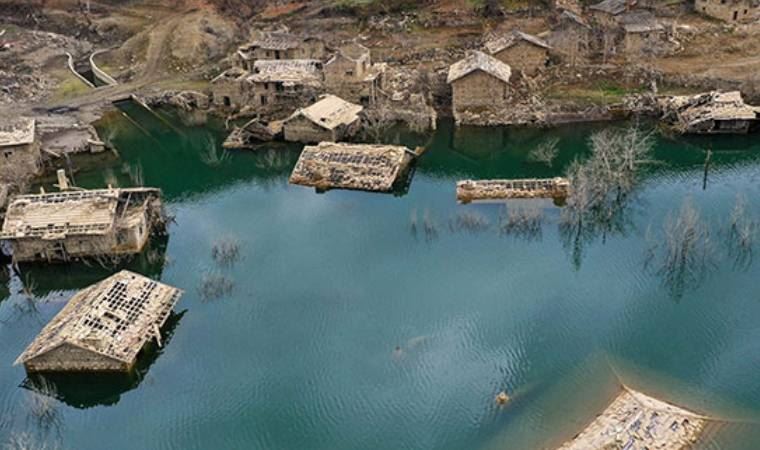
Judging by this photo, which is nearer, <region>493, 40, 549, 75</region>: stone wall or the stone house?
<region>493, 40, 549, 75</region>: stone wall

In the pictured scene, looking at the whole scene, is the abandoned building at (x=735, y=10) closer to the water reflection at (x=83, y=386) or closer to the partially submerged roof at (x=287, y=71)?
the partially submerged roof at (x=287, y=71)

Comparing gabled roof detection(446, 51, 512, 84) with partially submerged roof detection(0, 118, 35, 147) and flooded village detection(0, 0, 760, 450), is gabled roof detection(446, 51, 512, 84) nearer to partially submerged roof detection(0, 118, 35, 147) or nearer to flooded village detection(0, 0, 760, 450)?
flooded village detection(0, 0, 760, 450)

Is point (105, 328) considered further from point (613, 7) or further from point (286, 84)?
point (613, 7)

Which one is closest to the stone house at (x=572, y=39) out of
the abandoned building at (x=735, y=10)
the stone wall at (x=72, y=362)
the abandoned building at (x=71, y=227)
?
the abandoned building at (x=735, y=10)

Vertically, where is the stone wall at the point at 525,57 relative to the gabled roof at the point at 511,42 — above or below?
below

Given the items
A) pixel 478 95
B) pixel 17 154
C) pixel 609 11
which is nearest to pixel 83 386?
pixel 17 154

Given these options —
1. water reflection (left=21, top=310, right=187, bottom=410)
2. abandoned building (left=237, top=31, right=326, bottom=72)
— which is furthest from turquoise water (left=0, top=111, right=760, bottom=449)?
abandoned building (left=237, top=31, right=326, bottom=72)

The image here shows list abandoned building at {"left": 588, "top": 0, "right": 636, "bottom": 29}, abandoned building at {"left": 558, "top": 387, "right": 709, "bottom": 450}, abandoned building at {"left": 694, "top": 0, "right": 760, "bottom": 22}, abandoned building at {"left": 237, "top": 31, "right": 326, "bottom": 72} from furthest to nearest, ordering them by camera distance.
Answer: abandoned building at {"left": 694, "top": 0, "right": 760, "bottom": 22} < abandoned building at {"left": 588, "top": 0, "right": 636, "bottom": 29} < abandoned building at {"left": 237, "top": 31, "right": 326, "bottom": 72} < abandoned building at {"left": 558, "top": 387, "right": 709, "bottom": 450}
